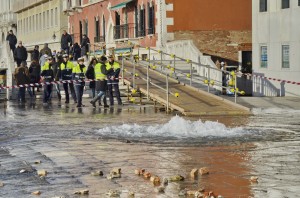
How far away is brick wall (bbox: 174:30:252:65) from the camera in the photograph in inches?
1941

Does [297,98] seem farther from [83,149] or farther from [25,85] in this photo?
[83,149]

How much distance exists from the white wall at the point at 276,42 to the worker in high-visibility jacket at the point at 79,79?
8.97 metres

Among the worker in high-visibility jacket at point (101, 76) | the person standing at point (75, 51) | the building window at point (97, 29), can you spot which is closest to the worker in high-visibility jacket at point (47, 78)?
the worker in high-visibility jacket at point (101, 76)

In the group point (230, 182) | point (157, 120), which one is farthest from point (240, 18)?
point (230, 182)

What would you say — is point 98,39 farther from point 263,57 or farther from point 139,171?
point 139,171

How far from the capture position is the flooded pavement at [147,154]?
13.0 meters

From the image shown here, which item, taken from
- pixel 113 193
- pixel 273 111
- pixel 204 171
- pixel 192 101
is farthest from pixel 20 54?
pixel 113 193

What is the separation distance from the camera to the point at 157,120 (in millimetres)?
26703

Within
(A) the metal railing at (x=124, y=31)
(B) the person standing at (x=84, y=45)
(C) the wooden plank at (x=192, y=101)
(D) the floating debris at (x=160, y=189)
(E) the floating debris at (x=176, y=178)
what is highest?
(A) the metal railing at (x=124, y=31)

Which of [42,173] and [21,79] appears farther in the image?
[21,79]

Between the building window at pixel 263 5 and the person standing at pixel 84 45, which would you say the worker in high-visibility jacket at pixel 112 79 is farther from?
the person standing at pixel 84 45

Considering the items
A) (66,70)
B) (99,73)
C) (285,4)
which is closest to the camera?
(99,73)

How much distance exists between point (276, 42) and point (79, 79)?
395 inches

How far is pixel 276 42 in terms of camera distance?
40562 millimetres
